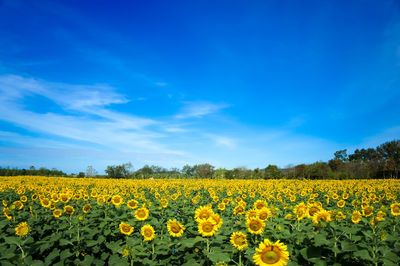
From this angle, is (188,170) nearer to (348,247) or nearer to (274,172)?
(274,172)

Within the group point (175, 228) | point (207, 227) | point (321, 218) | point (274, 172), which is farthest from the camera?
point (274, 172)

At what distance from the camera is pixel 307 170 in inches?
1235

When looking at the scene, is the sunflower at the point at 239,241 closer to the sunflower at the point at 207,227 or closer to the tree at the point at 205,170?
the sunflower at the point at 207,227

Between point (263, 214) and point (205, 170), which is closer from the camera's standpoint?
point (263, 214)

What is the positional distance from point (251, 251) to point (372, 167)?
38503 mm

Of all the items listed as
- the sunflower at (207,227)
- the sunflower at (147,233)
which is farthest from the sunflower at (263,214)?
the sunflower at (147,233)

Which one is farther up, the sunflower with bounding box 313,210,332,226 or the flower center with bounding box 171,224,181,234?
the sunflower with bounding box 313,210,332,226

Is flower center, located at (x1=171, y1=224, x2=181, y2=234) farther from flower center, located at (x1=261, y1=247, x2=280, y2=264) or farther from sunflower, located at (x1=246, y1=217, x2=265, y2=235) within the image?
flower center, located at (x1=261, y1=247, x2=280, y2=264)

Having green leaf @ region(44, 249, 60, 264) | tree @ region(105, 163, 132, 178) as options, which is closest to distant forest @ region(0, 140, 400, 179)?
tree @ region(105, 163, 132, 178)

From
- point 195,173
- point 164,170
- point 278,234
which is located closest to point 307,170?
point 195,173

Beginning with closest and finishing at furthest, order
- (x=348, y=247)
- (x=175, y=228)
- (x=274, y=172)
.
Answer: (x=348, y=247), (x=175, y=228), (x=274, y=172)

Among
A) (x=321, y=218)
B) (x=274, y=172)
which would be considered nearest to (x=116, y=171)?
(x=274, y=172)

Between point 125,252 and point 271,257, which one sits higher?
point 271,257

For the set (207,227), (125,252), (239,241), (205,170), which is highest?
(205,170)
